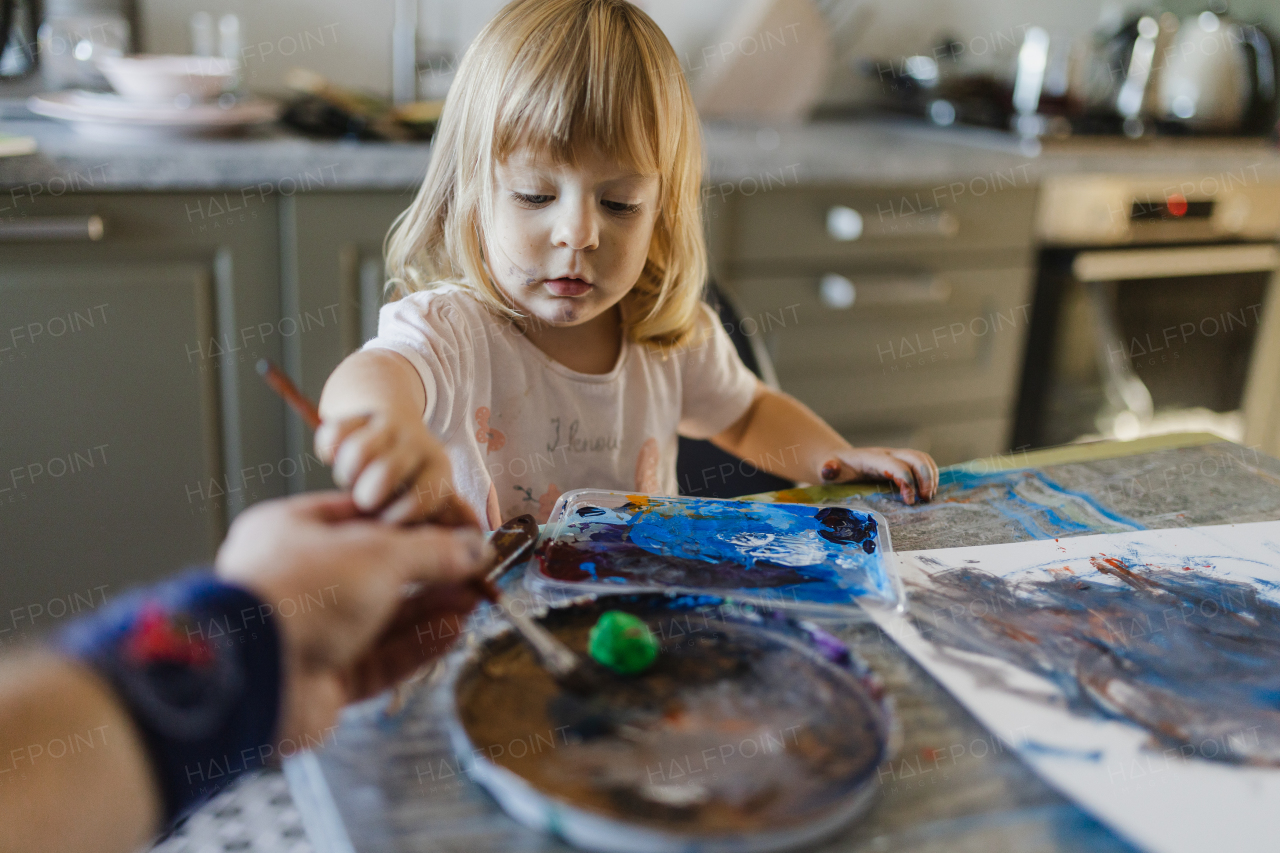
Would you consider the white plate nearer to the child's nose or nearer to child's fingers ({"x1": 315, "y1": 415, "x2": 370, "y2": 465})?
the child's nose

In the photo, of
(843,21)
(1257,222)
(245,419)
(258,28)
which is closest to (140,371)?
(245,419)

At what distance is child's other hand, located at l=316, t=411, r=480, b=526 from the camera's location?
538 mm

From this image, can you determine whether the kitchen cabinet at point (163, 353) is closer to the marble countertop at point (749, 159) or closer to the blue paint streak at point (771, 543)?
the marble countertop at point (749, 159)

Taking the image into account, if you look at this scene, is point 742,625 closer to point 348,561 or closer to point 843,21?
point 348,561

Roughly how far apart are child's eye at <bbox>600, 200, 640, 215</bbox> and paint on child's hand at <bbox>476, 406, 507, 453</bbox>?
24 centimetres

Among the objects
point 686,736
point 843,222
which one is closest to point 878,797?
point 686,736

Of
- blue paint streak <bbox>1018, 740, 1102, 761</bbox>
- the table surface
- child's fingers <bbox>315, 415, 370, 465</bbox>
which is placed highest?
child's fingers <bbox>315, 415, 370, 465</bbox>

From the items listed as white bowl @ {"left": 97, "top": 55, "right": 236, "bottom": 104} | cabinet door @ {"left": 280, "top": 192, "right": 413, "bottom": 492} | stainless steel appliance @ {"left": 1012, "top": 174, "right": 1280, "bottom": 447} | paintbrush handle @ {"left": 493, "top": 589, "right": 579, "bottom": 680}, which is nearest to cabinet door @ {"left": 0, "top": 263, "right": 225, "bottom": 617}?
cabinet door @ {"left": 280, "top": 192, "right": 413, "bottom": 492}

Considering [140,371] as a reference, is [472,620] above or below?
above

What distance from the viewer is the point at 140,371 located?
150 cm

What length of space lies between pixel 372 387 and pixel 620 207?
300 millimetres

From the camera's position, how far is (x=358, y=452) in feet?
1.81

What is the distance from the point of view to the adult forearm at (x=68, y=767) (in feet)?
1.32

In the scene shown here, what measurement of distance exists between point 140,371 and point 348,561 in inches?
47.0
